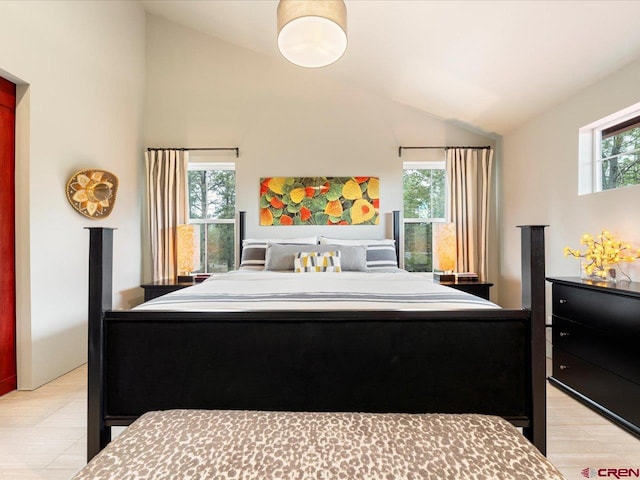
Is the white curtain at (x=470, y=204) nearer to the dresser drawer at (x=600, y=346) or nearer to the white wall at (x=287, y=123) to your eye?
the white wall at (x=287, y=123)

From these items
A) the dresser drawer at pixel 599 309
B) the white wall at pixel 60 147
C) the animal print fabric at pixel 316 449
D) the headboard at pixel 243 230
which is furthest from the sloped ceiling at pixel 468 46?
the animal print fabric at pixel 316 449

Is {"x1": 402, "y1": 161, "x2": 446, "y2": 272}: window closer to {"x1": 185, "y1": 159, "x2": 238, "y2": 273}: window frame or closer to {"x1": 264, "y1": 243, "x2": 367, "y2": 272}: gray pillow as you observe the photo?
{"x1": 264, "y1": 243, "x2": 367, "y2": 272}: gray pillow

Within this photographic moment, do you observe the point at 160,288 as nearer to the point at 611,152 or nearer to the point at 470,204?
the point at 470,204

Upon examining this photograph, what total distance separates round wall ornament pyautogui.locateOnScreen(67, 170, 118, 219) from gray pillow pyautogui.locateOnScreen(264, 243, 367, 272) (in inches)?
62.4

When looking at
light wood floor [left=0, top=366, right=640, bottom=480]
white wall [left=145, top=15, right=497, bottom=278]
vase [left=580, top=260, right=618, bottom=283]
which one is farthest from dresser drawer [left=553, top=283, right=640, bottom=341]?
white wall [left=145, top=15, right=497, bottom=278]

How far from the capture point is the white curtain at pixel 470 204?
3.89 m

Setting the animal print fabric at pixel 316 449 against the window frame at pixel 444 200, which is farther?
the window frame at pixel 444 200

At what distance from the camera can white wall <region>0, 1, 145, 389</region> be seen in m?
2.53

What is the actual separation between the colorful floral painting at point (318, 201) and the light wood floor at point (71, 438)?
93.7 inches

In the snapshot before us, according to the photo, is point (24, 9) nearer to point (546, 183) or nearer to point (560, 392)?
point (546, 183)

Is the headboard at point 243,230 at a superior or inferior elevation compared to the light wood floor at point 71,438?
superior

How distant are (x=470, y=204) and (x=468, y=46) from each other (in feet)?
5.70

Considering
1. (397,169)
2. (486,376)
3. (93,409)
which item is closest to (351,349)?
(486,376)

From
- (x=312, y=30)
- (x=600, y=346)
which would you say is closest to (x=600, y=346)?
(x=600, y=346)
